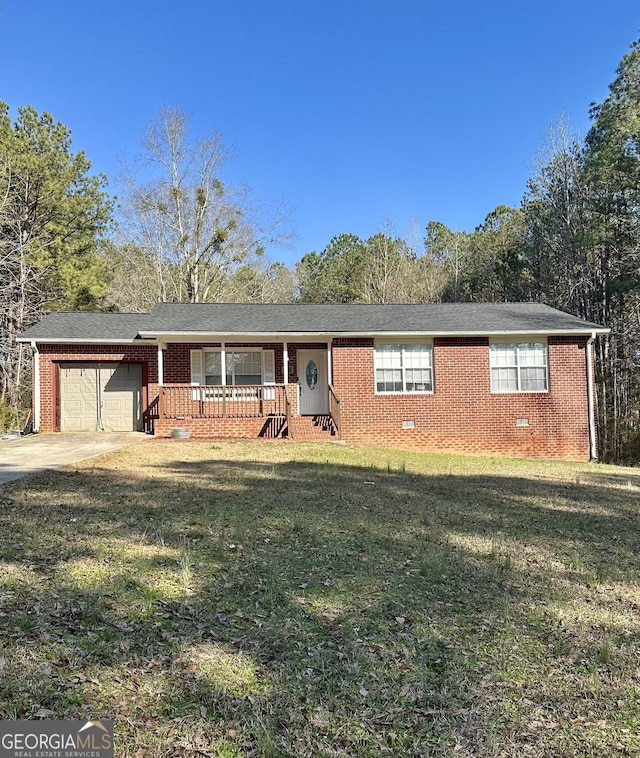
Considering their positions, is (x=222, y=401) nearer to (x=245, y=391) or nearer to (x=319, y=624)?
(x=245, y=391)

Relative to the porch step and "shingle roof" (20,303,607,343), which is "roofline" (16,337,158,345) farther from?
the porch step

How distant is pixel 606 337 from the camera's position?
22.9 m

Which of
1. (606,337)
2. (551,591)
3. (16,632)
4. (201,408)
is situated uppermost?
(606,337)

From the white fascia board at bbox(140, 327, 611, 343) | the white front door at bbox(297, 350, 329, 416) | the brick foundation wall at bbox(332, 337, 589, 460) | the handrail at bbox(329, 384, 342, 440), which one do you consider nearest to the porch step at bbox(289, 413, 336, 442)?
the handrail at bbox(329, 384, 342, 440)

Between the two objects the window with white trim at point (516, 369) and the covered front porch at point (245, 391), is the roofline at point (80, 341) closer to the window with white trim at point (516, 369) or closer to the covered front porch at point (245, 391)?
the covered front porch at point (245, 391)

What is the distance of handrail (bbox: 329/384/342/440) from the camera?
14.5 m

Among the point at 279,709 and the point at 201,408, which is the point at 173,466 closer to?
the point at 201,408

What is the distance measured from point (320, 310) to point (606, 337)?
13468 millimetres

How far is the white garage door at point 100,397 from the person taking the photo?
15.9 m

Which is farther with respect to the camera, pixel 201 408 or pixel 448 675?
pixel 201 408

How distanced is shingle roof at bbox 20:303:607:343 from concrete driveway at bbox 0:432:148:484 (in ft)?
9.21

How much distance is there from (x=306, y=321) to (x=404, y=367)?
318 centimetres

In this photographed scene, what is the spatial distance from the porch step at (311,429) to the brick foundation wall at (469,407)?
0.55 m

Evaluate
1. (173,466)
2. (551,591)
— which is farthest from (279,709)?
(173,466)
